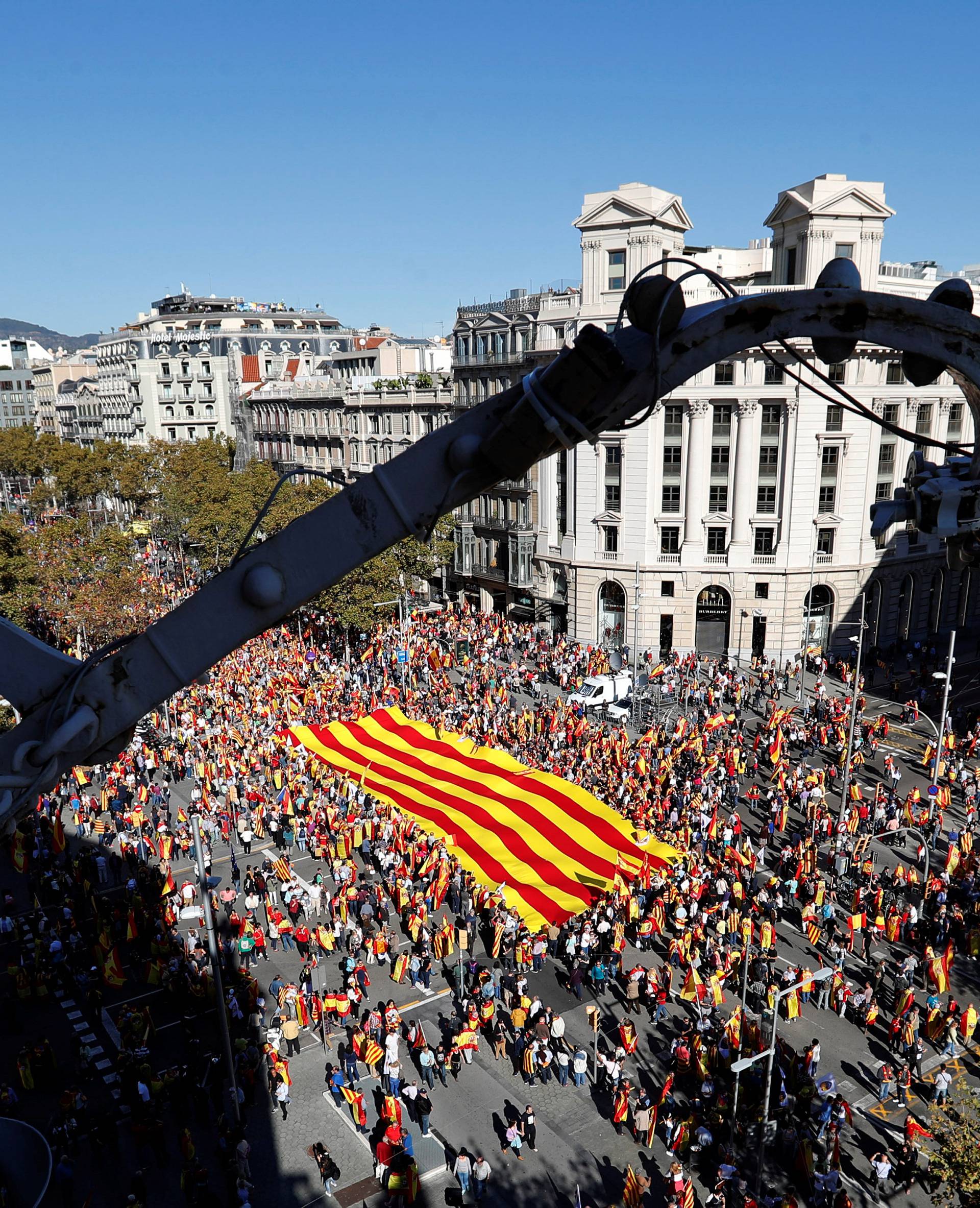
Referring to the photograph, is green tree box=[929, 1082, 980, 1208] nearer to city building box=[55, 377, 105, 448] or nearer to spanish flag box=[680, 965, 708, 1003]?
spanish flag box=[680, 965, 708, 1003]

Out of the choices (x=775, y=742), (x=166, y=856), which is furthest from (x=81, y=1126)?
(x=775, y=742)

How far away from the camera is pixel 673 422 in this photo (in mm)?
54812

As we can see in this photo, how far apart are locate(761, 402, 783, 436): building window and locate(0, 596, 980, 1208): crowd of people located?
60.1 feet

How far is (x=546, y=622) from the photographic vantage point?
62.1 metres

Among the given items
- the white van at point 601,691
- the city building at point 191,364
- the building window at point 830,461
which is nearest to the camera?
the white van at point 601,691

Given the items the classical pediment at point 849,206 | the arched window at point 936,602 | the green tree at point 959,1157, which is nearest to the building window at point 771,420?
the classical pediment at point 849,206

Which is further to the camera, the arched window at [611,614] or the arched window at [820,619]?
the arched window at [611,614]

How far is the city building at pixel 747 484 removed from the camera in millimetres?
53469

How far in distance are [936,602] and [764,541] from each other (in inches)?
580

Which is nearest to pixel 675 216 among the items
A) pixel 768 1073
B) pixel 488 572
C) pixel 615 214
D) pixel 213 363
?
pixel 615 214

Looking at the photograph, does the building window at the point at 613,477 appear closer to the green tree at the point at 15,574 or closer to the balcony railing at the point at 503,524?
the balcony railing at the point at 503,524

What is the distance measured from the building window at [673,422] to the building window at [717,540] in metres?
6.15

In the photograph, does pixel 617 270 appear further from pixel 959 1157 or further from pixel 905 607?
pixel 959 1157

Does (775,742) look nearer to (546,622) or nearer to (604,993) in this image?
(604,993)
